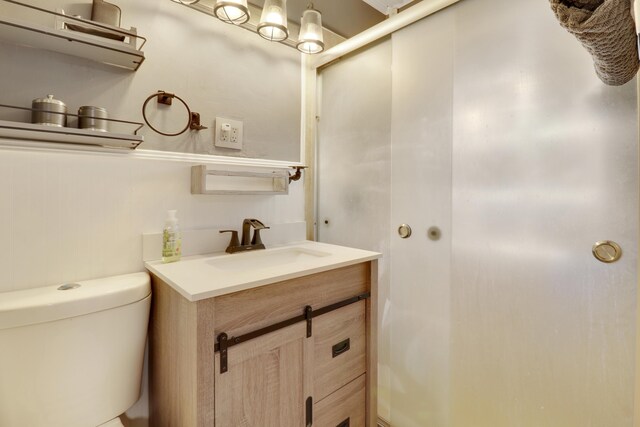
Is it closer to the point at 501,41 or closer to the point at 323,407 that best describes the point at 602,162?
the point at 501,41

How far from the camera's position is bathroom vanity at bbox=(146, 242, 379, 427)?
2.45 ft

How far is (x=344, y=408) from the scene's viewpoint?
3.45 ft

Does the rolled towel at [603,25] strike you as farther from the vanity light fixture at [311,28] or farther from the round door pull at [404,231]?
the vanity light fixture at [311,28]

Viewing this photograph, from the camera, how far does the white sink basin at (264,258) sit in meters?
1.12

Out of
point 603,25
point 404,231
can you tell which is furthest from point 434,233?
point 603,25

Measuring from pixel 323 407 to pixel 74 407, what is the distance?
70 centimetres

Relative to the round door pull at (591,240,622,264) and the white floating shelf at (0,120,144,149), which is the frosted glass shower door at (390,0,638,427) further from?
the white floating shelf at (0,120,144,149)

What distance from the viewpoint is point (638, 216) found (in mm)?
790

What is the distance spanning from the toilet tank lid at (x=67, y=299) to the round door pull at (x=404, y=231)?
1.00m

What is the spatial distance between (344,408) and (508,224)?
86 cm

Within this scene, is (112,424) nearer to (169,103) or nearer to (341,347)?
(341,347)

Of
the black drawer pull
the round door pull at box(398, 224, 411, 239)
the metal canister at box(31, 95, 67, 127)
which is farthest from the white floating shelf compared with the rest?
the round door pull at box(398, 224, 411, 239)

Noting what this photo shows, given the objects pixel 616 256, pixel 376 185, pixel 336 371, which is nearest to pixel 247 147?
pixel 376 185

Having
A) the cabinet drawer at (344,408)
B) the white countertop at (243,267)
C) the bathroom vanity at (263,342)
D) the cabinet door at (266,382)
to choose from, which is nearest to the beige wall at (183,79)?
the white countertop at (243,267)
